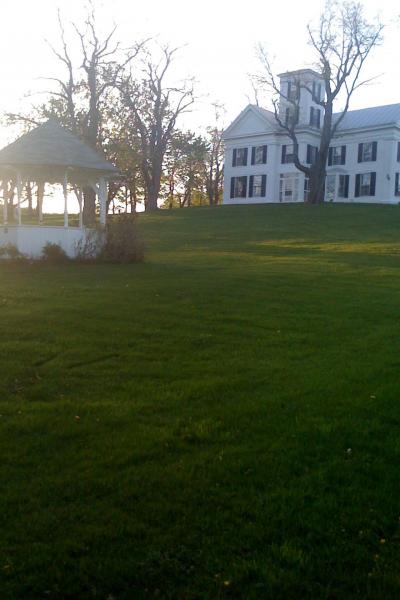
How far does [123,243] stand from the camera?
18875 mm

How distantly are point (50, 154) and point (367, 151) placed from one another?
32814 mm

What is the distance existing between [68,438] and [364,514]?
248 cm

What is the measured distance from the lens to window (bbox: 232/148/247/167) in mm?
51688

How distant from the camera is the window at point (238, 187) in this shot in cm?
5156

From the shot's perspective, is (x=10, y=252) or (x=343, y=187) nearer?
(x=10, y=252)

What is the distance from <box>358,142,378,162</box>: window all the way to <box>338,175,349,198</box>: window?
1.78 m

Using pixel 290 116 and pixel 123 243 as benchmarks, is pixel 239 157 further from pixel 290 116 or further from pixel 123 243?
pixel 123 243

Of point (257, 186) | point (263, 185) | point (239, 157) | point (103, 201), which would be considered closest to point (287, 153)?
point (263, 185)

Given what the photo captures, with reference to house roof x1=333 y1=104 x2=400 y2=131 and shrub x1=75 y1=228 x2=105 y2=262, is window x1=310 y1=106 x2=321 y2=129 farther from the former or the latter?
shrub x1=75 y1=228 x2=105 y2=262

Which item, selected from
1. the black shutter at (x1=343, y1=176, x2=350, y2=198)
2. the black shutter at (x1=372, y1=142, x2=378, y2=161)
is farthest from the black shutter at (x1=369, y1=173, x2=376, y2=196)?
the black shutter at (x1=343, y1=176, x2=350, y2=198)

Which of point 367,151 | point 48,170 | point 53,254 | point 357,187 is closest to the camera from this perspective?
point 53,254

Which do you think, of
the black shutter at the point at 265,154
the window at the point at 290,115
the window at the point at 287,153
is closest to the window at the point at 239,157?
the black shutter at the point at 265,154

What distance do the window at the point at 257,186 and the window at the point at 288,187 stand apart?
135 cm

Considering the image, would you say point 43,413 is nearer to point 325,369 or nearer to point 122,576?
point 122,576
